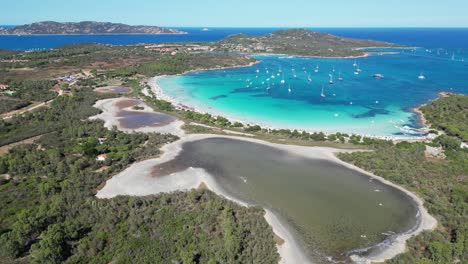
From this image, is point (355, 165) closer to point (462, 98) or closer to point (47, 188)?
point (47, 188)

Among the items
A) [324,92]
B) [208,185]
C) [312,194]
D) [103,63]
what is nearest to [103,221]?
[208,185]

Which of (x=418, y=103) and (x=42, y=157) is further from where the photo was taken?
(x=418, y=103)

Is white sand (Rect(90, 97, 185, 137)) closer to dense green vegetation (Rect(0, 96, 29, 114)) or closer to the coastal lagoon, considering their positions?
the coastal lagoon

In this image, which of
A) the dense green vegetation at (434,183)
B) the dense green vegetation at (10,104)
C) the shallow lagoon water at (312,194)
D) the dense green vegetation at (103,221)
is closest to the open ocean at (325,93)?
the dense green vegetation at (434,183)

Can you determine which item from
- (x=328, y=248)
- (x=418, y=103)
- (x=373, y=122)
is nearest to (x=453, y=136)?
(x=373, y=122)

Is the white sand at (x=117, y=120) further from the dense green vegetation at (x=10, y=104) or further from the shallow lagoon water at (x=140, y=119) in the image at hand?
the dense green vegetation at (x=10, y=104)

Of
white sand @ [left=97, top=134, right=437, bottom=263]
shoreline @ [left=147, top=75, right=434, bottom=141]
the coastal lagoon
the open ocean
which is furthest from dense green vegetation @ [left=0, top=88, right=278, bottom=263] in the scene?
the open ocean
